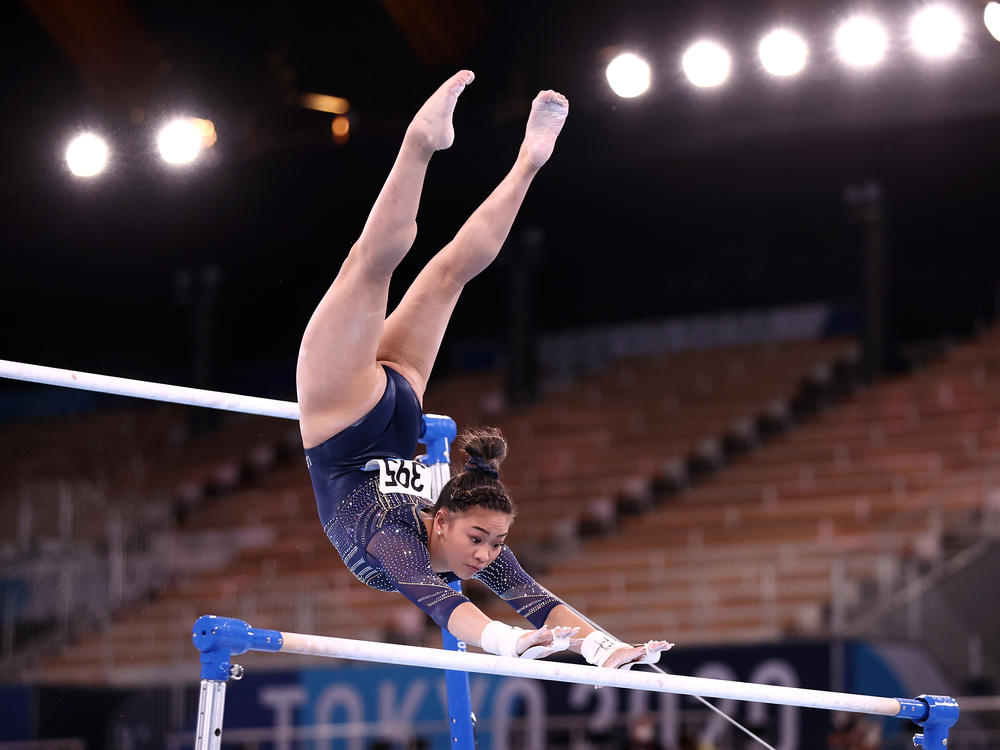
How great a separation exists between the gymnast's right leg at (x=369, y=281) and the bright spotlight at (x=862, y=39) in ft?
14.3

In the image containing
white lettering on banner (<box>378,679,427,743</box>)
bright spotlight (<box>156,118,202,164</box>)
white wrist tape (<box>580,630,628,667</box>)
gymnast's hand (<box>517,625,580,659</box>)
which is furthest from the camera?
white lettering on banner (<box>378,679,427,743</box>)

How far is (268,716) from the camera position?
7.46 metres

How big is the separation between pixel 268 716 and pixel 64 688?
2.56m

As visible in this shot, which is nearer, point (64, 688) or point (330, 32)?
point (64, 688)

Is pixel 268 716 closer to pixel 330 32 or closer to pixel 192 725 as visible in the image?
pixel 192 725

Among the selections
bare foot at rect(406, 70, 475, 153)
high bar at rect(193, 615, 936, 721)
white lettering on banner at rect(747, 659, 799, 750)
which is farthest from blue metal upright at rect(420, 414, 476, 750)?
white lettering on banner at rect(747, 659, 799, 750)

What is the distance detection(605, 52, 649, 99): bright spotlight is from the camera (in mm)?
6559

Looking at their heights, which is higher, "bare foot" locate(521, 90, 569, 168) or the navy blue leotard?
"bare foot" locate(521, 90, 569, 168)

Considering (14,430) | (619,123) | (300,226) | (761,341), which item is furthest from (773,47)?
(14,430)

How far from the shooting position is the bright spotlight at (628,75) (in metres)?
6.56

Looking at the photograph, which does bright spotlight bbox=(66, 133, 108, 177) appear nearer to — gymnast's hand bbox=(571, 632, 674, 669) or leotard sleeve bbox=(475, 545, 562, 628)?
leotard sleeve bbox=(475, 545, 562, 628)

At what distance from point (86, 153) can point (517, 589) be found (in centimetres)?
286

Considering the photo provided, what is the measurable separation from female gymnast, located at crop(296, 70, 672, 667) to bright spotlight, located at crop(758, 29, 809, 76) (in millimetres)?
4263

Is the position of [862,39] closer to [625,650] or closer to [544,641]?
[625,650]
